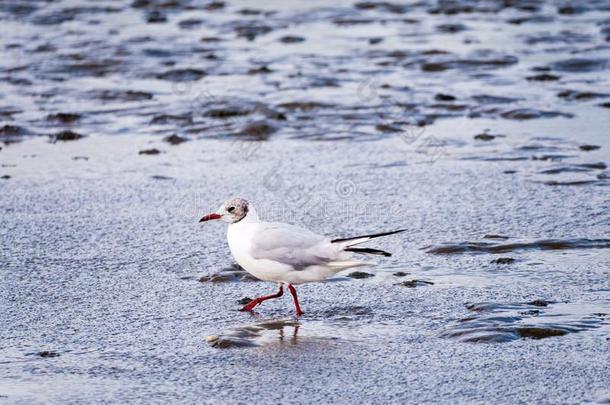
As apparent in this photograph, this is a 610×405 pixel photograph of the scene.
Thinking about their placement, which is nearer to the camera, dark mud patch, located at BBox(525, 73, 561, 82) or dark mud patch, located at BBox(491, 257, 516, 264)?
dark mud patch, located at BBox(491, 257, 516, 264)

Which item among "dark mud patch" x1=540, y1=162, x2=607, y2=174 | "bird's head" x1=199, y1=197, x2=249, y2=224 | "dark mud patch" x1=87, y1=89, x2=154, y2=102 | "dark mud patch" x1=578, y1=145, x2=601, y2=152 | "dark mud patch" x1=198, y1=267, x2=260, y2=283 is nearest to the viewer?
"bird's head" x1=199, y1=197, x2=249, y2=224

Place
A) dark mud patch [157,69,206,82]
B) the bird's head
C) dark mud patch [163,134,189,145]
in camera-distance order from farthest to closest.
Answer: dark mud patch [157,69,206,82] → dark mud patch [163,134,189,145] → the bird's head

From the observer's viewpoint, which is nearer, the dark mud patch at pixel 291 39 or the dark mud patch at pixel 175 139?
the dark mud patch at pixel 175 139

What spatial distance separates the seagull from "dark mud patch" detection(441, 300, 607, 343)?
2.20 ft

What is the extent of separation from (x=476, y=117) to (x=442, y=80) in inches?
94.7

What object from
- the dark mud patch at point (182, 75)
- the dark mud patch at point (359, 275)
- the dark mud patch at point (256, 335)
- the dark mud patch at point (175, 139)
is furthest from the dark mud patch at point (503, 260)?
A: the dark mud patch at point (182, 75)

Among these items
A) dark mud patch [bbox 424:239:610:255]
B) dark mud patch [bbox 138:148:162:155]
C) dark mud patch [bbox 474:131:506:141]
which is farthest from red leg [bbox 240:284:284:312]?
dark mud patch [bbox 474:131:506:141]

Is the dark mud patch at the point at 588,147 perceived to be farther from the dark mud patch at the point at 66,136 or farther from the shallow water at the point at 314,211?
the dark mud patch at the point at 66,136

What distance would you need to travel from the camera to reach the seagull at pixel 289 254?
21.6ft

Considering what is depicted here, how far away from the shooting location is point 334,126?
1181 centimetres

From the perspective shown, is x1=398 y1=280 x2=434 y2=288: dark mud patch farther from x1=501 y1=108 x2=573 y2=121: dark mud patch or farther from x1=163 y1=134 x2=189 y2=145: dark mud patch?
x1=501 y1=108 x2=573 y2=121: dark mud patch

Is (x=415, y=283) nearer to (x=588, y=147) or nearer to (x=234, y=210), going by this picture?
(x=234, y=210)

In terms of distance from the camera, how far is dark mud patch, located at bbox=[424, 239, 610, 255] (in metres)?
7.62

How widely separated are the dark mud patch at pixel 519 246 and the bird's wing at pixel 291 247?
1209 millimetres
